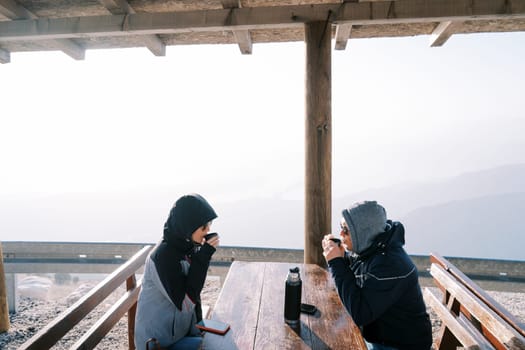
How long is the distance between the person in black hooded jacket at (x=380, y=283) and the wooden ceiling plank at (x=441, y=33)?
2526 millimetres

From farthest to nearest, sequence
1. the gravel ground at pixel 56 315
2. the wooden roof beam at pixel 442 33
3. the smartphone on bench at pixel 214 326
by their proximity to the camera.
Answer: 1. the gravel ground at pixel 56 315
2. the wooden roof beam at pixel 442 33
3. the smartphone on bench at pixel 214 326

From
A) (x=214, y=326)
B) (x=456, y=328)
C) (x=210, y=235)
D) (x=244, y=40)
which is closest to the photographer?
(x=214, y=326)

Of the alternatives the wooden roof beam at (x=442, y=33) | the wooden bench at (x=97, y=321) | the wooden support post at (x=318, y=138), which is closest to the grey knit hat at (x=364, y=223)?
the wooden support post at (x=318, y=138)

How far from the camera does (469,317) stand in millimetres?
2670

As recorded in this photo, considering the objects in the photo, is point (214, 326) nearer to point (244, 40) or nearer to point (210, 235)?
point (210, 235)

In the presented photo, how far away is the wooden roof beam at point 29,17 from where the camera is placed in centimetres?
348

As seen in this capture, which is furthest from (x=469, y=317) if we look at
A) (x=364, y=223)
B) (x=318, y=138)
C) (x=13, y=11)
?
(x=13, y=11)

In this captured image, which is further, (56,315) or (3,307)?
(56,315)

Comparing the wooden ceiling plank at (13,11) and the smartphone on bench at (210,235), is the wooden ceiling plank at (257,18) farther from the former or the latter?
the smartphone on bench at (210,235)

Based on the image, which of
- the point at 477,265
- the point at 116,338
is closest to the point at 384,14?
the point at 477,265

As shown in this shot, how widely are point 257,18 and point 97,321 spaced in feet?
10.0

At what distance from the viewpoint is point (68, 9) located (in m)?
3.66

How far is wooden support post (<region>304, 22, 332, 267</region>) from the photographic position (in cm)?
329

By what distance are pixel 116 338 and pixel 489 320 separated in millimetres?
4887
